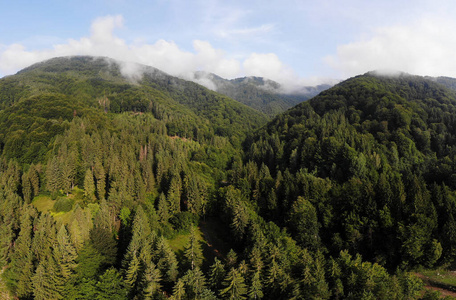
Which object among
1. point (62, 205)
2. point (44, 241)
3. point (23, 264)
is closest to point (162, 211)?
point (62, 205)

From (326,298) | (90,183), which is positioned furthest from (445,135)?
(90,183)

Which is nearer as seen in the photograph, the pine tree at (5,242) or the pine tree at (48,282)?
the pine tree at (48,282)

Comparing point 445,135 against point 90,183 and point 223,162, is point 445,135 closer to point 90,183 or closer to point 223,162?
point 223,162

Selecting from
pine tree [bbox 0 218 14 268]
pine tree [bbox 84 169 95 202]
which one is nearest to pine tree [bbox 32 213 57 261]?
pine tree [bbox 0 218 14 268]

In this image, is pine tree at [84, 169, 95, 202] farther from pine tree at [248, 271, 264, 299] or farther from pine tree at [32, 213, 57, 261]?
pine tree at [248, 271, 264, 299]

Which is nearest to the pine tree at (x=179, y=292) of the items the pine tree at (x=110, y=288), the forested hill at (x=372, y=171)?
the pine tree at (x=110, y=288)

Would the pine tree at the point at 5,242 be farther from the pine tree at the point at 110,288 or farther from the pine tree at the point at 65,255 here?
the pine tree at the point at 110,288
